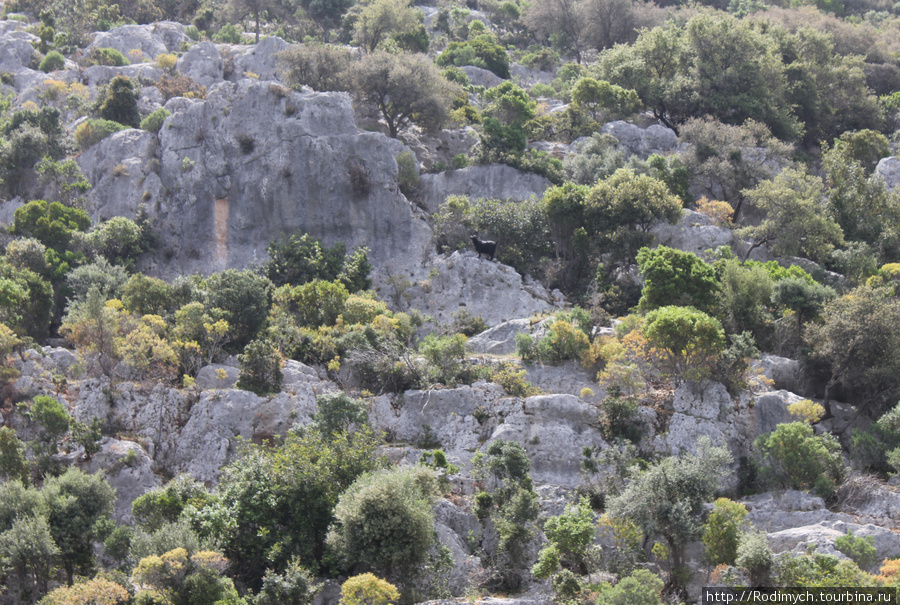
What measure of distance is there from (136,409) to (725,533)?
2509 centimetres

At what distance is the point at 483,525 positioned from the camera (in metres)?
32.0

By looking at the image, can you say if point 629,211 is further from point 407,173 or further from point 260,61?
point 260,61

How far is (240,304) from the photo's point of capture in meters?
40.1

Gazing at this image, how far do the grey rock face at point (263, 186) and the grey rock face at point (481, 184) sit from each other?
3.45 metres

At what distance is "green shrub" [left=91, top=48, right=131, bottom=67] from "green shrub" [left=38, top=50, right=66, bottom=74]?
2.58 m

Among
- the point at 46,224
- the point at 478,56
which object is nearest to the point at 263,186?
the point at 46,224

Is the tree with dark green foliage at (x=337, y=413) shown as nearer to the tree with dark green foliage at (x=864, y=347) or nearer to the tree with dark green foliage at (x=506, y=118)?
the tree with dark green foliage at (x=864, y=347)

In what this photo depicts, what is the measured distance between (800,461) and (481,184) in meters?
29.9

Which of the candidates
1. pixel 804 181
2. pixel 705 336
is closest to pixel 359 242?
pixel 705 336

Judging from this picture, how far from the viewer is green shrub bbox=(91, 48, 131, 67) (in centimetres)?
6812

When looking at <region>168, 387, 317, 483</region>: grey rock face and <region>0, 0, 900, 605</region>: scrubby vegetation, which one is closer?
<region>0, 0, 900, 605</region>: scrubby vegetation

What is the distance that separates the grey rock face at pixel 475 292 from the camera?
153 feet

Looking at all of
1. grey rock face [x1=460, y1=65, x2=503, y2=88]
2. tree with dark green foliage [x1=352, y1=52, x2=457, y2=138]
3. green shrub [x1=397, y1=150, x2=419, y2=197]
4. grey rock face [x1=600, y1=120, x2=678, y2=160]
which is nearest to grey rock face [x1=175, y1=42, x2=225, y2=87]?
tree with dark green foliage [x1=352, y1=52, x2=457, y2=138]

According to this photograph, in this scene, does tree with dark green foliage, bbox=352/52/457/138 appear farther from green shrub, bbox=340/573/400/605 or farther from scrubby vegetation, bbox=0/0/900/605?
green shrub, bbox=340/573/400/605
